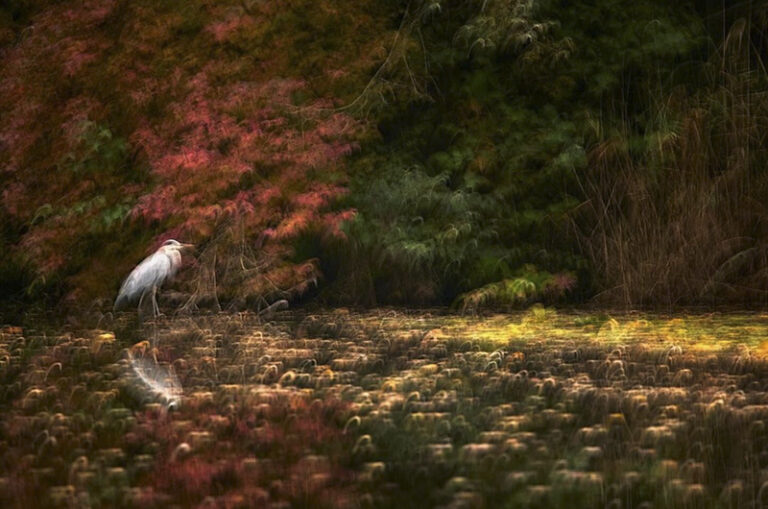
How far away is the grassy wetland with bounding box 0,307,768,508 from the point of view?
11.1 feet

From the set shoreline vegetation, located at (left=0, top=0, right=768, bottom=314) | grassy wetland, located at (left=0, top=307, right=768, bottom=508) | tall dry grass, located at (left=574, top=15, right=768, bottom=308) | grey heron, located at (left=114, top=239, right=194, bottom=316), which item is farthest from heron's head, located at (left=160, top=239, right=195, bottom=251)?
tall dry grass, located at (left=574, top=15, right=768, bottom=308)

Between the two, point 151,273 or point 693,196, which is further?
point 693,196

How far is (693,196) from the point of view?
27.0 ft

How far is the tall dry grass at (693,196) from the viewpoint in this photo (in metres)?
8.14

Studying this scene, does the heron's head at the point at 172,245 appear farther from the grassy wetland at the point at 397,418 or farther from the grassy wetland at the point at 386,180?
the grassy wetland at the point at 397,418

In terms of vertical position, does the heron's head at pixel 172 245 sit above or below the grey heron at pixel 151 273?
above

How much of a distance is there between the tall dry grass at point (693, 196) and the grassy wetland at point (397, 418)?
78 cm

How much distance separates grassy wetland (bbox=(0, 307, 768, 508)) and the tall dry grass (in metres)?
0.78

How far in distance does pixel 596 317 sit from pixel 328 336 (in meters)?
1.75

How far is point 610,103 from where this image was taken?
9.37 m

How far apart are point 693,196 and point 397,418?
4366 mm

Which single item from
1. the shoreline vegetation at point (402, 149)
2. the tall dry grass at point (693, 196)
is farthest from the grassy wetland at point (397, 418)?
the shoreline vegetation at point (402, 149)

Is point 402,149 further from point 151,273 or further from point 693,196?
point 151,273

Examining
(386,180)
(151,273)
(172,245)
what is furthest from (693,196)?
(151,273)
